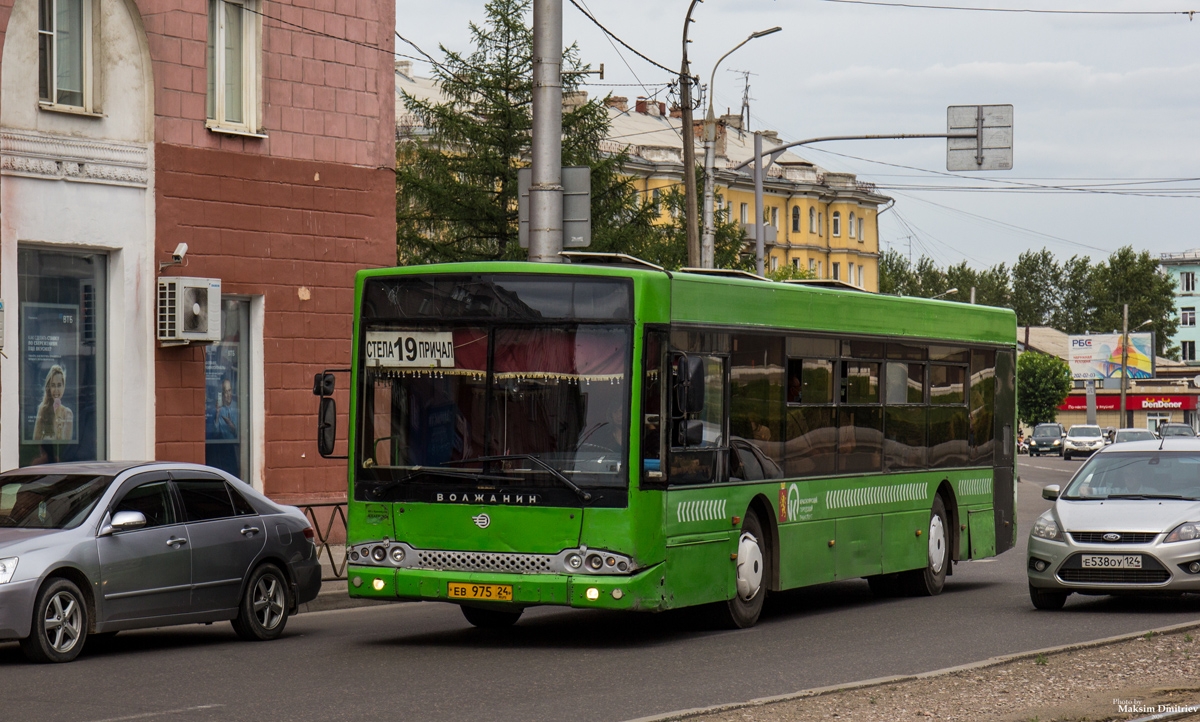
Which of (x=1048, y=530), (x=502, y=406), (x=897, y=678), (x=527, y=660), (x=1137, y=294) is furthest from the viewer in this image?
(x=1137, y=294)

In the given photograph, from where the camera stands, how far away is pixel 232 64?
1997 centimetres

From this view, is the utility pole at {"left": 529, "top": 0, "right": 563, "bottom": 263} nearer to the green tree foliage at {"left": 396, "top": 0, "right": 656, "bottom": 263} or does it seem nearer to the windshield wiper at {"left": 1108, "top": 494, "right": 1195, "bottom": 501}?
the windshield wiper at {"left": 1108, "top": 494, "right": 1195, "bottom": 501}

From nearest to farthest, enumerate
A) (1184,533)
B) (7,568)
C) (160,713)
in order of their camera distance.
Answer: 1. (160,713)
2. (7,568)
3. (1184,533)

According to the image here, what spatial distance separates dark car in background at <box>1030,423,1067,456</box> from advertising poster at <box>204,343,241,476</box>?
73.6 meters

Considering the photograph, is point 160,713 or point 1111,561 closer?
point 160,713

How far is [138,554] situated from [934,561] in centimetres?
839

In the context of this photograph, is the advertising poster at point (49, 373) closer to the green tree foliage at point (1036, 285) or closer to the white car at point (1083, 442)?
the white car at point (1083, 442)

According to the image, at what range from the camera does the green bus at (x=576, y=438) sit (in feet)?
38.4

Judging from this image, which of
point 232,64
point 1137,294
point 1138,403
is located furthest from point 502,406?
point 1137,294

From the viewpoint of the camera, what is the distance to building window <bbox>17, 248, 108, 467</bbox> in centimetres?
1772

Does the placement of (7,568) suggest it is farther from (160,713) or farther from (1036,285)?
(1036,285)

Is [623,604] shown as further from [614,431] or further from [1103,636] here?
[1103,636]

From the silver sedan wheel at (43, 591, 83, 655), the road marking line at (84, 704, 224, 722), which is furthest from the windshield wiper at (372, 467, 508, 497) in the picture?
the road marking line at (84, 704, 224, 722)

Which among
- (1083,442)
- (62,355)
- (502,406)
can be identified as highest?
(62,355)
